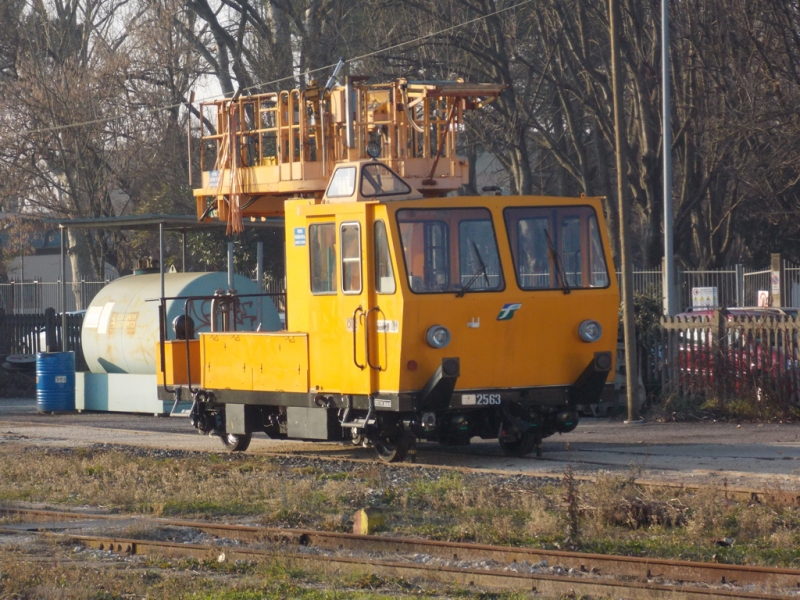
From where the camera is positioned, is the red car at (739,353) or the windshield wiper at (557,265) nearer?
the windshield wiper at (557,265)

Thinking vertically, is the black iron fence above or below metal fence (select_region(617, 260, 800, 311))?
below

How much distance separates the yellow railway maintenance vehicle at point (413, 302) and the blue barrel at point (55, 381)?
29.3 feet

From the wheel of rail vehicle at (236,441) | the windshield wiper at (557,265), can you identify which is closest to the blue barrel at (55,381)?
the wheel of rail vehicle at (236,441)

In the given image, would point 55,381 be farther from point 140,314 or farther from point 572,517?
point 572,517

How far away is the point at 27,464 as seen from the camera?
1380 cm

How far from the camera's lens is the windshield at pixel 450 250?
1263cm

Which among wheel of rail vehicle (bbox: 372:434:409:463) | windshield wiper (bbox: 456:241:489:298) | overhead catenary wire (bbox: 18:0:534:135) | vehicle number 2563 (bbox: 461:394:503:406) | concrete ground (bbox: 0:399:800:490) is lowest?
concrete ground (bbox: 0:399:800:490)

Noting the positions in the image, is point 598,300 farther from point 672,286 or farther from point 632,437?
point 672,286

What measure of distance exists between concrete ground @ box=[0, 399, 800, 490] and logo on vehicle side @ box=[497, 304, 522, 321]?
1.60 meters

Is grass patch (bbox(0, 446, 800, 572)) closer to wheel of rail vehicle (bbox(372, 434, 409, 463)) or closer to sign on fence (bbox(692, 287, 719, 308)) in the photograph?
wheel of rail vehicle (bbox(372, 434, 409, 463))

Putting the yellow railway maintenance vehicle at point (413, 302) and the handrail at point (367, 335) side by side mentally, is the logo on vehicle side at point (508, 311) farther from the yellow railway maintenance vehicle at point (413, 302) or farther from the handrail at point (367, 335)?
the handrail at point (367, 335)

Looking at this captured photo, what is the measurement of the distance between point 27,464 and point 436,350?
5.03 meters

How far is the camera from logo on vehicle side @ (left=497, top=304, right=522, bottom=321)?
13086 mm

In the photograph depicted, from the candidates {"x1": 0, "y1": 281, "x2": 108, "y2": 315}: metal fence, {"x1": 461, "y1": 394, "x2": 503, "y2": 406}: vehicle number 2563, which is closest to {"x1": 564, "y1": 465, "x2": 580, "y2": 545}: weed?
{"x1": 461, "y1": 394, "x2": 503, "y2": 406}: vehicle number 2563
